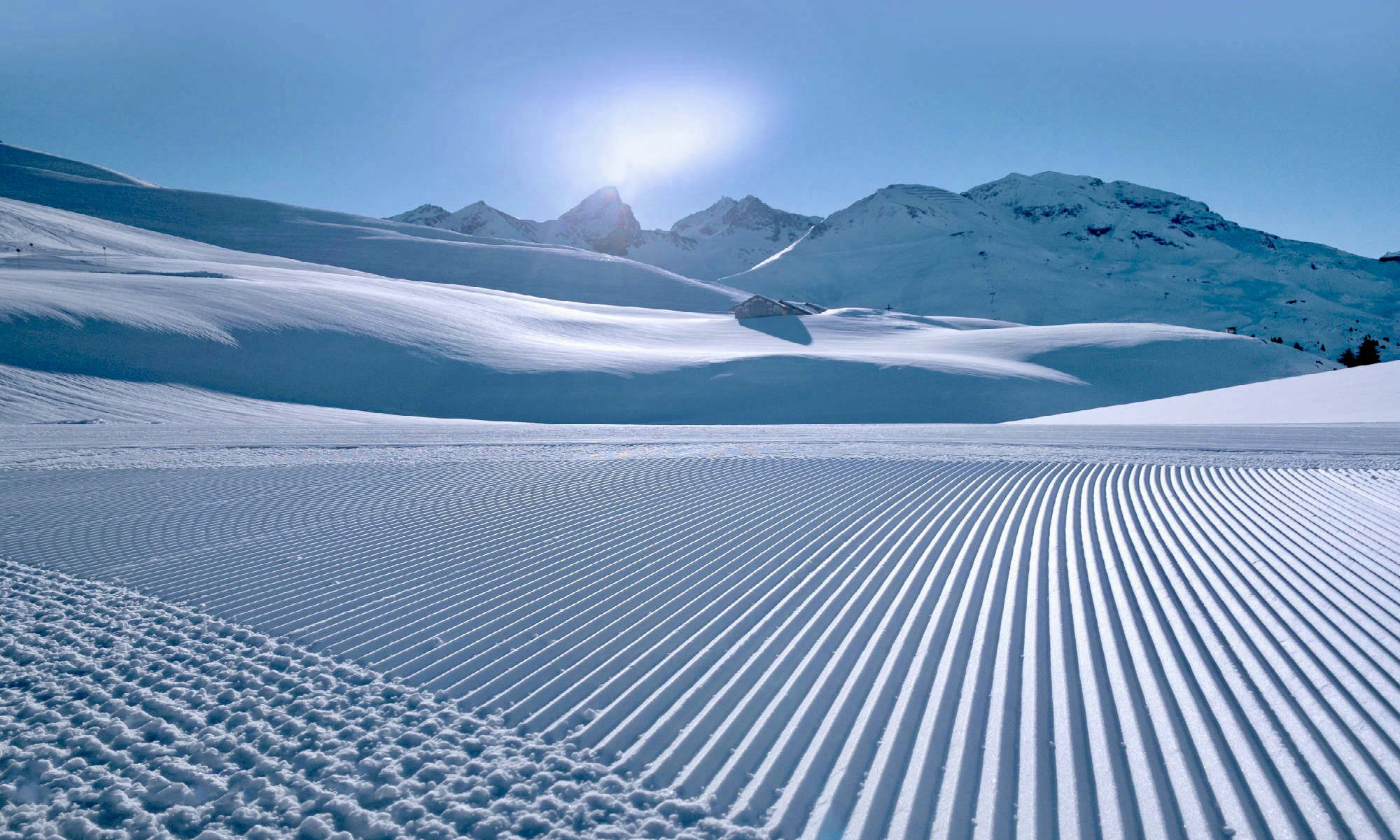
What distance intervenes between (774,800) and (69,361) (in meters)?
26.4

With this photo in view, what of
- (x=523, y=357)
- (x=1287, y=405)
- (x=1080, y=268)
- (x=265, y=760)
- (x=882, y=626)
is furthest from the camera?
(x=1080, y=268)

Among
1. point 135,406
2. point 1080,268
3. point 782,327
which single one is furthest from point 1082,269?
point 135,406

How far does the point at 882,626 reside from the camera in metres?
4.88

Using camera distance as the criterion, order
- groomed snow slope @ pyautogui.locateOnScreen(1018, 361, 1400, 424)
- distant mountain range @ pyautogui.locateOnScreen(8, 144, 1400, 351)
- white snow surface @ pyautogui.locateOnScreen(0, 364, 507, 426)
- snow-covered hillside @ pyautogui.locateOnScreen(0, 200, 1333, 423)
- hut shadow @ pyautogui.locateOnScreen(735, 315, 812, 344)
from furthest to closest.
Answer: distant mountain range @ pyautogui.locateOnScreen(8, 144, 1400, 351) → hut shadow @ pyautogui.locateOnScreen(735, 315, 812, 344) → snow-covered hillside @ pyautogui.locateOnScreen(0, 200, 1333, 423) → white snow surface @ pyautogui.locateOnScreen(0, 364, 507, 426) → groomed snow slope @ pyautogui.locateOnScreen(1018, 361, 1400, 424)

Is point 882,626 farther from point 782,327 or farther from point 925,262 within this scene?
point 925,262

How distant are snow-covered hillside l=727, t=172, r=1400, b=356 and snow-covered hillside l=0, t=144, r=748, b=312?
3026 centimetres

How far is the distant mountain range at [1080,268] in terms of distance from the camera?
82.4 meters

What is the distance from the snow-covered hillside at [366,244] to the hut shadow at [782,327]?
17587 mm

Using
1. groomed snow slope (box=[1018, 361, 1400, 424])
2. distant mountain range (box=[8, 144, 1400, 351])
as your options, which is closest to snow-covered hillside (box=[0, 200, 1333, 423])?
groomed snow slope (box=[1018, 361, 1400, 424])

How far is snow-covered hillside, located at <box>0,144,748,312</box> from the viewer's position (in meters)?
68.2

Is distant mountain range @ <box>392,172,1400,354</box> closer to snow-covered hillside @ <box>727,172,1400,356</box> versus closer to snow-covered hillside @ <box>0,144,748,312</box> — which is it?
snow-covered hillside @ <box>727,172,1400,356</box>

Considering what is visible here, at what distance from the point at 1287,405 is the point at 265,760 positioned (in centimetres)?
2427

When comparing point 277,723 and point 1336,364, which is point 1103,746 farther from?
point 1336,364

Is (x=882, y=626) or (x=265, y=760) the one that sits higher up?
(x=882, y=626)
